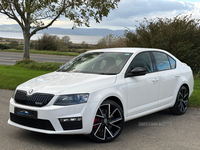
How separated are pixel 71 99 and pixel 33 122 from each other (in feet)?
2.42

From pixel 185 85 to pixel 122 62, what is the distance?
233cm

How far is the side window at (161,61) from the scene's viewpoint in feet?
20.4

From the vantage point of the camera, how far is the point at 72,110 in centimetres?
423

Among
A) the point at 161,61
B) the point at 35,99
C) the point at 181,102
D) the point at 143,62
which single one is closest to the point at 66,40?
the point at 181,102

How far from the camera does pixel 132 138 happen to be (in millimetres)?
4926

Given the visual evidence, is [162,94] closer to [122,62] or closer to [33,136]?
[122,62]

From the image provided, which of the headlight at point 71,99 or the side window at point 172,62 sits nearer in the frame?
the headlight at point 71,99

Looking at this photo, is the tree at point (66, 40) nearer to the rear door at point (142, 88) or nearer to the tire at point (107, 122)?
the rear door at point (142, 88)

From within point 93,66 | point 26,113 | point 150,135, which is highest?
point 93,66

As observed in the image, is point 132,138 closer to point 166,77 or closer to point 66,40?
point 166,77

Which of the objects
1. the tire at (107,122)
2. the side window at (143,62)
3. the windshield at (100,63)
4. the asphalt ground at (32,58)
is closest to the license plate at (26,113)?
the tire at (107,122)

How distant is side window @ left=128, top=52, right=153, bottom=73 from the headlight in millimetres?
1465

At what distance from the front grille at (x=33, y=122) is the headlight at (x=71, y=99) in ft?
1.19

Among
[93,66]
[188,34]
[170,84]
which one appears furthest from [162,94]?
[188,34]
